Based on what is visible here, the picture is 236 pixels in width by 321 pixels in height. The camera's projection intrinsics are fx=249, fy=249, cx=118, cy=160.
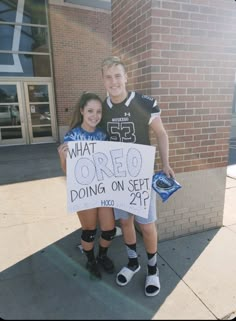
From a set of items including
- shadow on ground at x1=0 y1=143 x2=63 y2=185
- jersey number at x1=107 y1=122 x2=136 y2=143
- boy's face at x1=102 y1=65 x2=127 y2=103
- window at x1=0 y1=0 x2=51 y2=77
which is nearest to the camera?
boy's face at x1=102 y1=65 x2=127 y2=103

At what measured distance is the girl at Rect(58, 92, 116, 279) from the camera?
1.96 meters

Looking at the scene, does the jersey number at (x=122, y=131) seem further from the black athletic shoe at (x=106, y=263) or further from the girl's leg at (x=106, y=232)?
the black athletic shoe at (x=106, y=263)

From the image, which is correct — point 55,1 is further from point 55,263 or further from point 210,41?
point 55,263

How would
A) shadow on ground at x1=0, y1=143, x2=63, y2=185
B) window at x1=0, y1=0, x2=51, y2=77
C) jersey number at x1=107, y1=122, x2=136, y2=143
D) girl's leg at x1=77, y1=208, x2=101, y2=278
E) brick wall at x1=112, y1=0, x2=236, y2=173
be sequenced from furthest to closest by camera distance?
window at x1=0, y1=0, x2=51, y2=77
shadow on ground at x1=0, y1=143, x2=63, y2=185
brick wall at x1=112, y1=0, x2=236, y2=173
girl's leg at x1=77, y1=208, x2=101, y2=278
jersey number at x1=107, y1=122, x2=136, y2=143

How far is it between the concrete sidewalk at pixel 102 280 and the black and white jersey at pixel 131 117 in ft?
4.29

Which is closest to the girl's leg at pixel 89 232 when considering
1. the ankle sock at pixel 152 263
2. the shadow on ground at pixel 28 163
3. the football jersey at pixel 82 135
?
the ankle sock at pixel 152 263

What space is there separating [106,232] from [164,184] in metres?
0.69

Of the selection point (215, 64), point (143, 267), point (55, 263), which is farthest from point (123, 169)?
point (215, 64)

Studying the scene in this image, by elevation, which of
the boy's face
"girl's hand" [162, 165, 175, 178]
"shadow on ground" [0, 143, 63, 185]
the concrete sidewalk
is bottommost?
"shadow on ground" [0, 143, 63, 185]

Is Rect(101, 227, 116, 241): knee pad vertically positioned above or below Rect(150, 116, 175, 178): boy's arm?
below

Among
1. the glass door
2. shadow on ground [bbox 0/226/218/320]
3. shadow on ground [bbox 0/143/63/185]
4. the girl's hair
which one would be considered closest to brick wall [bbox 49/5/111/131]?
the glass door

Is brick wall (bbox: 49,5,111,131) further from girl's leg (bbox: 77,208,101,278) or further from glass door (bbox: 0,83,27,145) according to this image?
girl's leg (bbox: 77,208,101,278)

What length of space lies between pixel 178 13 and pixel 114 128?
1.42 meters

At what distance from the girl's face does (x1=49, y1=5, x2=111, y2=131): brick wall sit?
8.27 metres
